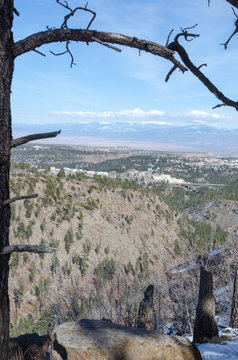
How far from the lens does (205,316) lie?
634 cm

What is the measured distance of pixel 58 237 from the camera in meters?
34.0

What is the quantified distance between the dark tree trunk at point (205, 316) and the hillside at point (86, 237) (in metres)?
13.9

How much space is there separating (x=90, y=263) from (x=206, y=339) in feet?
89.2

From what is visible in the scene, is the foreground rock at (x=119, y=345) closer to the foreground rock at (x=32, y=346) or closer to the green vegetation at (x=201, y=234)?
the foreground rock at (x=32, y=346)

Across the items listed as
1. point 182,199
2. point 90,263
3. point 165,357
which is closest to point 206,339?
point 165,357

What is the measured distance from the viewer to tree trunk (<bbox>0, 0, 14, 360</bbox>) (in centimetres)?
286

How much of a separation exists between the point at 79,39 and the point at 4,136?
1149 mm

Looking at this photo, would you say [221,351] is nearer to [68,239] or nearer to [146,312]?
[146,312]

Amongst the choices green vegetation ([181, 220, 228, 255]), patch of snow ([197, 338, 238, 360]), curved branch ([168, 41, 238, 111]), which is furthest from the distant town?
curved branch ([168, 41, 238, 111])

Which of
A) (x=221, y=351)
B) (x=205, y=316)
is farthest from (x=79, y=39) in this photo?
(x=205, y=316)

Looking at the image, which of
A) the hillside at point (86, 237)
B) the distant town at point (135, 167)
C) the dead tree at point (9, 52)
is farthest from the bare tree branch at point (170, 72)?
the distant town at point (135, 167)

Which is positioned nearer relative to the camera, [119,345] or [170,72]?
[170,72]

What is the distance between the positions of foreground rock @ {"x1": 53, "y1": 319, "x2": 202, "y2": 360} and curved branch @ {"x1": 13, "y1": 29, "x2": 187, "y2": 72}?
3.40 metres

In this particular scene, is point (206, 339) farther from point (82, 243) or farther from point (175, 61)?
point (82, 243)
